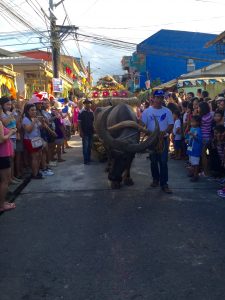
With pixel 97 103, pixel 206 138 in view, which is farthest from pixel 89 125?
pixel 206 138

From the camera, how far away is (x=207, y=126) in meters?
8.69

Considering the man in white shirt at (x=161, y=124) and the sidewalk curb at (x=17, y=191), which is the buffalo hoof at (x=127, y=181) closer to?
the man in white shirt at (x=161, y=124)

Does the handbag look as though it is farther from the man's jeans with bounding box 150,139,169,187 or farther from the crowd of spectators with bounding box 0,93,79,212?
the man's jeans with bounding box 150,139,169,187

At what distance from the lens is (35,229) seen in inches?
230

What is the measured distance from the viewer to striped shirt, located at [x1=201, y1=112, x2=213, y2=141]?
8672mm

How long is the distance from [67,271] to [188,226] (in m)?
2.21

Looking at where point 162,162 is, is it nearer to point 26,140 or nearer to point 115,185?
point 115,185

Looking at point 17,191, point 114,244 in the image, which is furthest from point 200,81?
point 114,244

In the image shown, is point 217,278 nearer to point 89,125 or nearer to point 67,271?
point 67,271

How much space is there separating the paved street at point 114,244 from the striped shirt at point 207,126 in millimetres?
1142

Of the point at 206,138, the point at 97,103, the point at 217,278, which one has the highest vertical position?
the point at 97,103

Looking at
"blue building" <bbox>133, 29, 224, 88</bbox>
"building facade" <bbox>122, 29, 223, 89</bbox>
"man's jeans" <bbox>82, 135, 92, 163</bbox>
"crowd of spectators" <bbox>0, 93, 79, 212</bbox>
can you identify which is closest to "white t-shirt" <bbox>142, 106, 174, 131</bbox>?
"crowd of spectators" <bbox>0, 93, 79, 212</bbox>

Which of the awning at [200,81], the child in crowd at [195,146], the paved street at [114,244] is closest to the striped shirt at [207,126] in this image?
the child in crowd at [195,146]

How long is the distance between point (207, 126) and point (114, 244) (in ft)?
15.0
